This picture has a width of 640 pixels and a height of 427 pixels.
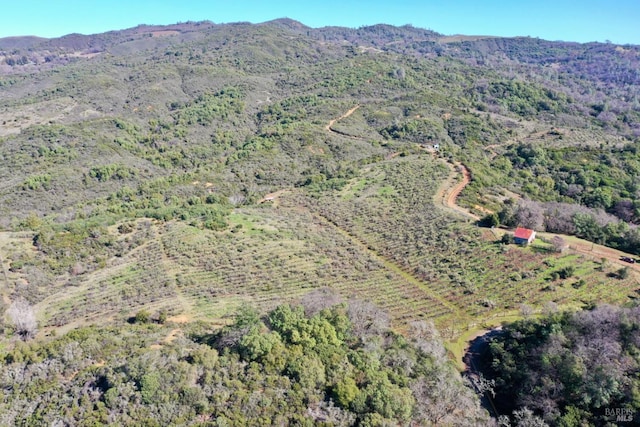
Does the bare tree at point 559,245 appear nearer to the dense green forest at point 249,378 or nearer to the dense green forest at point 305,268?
the dense green forest at point 305,268

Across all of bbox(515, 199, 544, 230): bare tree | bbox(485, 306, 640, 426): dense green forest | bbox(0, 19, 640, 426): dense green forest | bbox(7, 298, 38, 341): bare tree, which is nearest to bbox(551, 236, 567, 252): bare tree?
bbox(0, 19, 640, 426): dense green forest

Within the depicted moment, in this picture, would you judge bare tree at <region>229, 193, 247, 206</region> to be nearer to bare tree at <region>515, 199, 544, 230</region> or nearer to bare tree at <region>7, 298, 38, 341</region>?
bare tree at <region>7, 298, 38, 341</region>

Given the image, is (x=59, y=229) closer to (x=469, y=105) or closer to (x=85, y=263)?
(x=85, y=263)

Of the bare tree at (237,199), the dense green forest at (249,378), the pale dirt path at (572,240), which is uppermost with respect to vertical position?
the pale dirt path at (572,240)

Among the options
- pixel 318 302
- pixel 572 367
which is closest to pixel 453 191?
pixel 318 302

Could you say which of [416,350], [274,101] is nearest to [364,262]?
[416,350]

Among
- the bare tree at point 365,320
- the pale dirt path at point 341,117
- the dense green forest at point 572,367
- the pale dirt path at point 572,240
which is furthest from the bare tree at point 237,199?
the dense green forest at point 572,367

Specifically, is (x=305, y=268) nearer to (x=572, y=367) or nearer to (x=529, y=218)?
(x=572, y=367)

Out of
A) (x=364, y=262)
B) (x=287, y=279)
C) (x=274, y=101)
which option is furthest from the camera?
(x=274, y=101)
